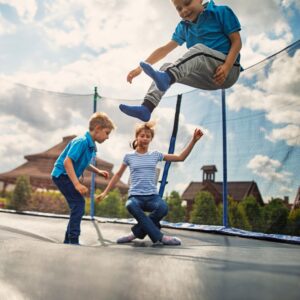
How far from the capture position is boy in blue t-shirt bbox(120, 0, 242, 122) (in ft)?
3.20

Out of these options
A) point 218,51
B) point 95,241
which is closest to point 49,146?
point 95,241

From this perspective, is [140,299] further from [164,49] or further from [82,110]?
[82,110]

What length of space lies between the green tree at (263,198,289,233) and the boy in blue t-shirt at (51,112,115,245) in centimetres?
154

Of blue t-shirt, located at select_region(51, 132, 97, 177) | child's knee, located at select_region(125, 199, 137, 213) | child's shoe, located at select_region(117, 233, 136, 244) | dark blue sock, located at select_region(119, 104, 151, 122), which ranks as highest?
dark blue sock, located at select_region(119, 104, 151, 122)

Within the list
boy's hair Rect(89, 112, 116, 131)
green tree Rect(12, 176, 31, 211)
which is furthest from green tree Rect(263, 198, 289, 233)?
green tree Rect(12, 176, 31, 211)

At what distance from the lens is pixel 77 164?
162 centimetres

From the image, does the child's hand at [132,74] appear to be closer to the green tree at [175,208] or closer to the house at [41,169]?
the green tree at [175,208]

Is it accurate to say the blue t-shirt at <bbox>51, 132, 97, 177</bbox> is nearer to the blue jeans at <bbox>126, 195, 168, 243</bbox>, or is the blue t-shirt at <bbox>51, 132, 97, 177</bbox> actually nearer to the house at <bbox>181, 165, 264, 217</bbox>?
the blue jeans at <bbox>126, 195, 168, 243</bbox>

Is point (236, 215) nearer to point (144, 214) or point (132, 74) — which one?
point (144, 214)

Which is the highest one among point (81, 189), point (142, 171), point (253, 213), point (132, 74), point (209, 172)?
point (132, 74)

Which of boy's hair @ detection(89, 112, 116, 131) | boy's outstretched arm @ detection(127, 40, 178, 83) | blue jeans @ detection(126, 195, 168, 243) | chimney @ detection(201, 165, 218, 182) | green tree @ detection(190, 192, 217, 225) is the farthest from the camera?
green tree @ detection(190, 192, 217, 225)

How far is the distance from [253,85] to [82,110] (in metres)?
2.24

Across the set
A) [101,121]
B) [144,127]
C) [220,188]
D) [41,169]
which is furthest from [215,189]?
[41,169]

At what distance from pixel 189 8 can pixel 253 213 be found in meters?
2.22
